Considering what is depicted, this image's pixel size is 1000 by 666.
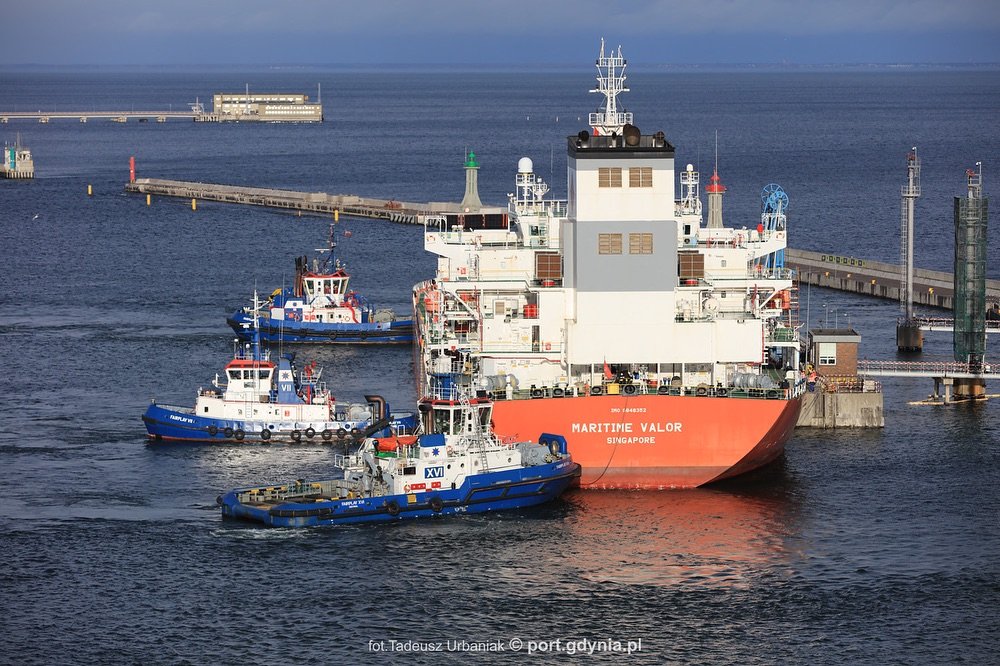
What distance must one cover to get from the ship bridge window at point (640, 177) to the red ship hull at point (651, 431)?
7.10 metres

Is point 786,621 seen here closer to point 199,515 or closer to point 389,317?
point 199,515

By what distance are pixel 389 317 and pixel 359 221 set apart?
55.2 m

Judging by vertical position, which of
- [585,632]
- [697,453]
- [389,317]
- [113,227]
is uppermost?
[113,227]

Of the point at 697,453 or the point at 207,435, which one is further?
the point at 207,435

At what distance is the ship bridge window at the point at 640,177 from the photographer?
172ft

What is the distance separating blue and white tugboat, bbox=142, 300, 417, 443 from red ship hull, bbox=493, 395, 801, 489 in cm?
823

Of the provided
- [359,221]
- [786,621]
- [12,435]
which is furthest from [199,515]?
[359,221]

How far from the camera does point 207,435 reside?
191ft

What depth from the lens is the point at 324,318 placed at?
264 ft

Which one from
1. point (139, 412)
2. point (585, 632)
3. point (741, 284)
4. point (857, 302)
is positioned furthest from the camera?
point (857, 302)

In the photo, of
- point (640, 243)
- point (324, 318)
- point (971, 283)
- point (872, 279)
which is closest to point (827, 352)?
point (971, 283)

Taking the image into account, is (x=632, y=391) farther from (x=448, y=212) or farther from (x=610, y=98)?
(x=448, y=212)

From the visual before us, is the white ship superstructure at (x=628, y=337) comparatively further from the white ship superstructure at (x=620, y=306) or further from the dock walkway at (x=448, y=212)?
the dock walkway at (x=448, y=212)

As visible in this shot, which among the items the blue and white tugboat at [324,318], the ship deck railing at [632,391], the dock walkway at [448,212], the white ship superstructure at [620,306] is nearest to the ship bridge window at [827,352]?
the white ship superstructure at [620,306]
